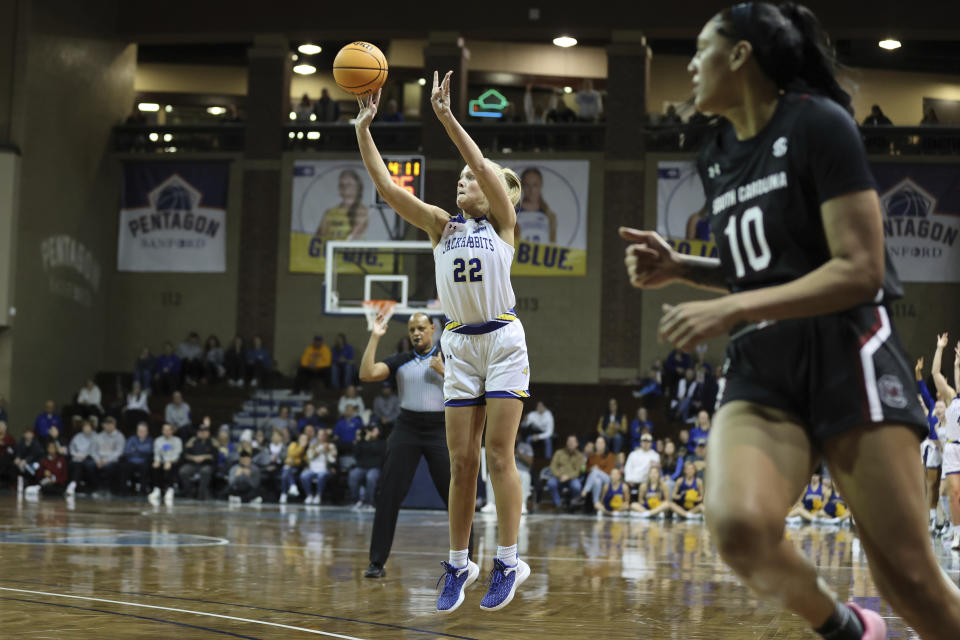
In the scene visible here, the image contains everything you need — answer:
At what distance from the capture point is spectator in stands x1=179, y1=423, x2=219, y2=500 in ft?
65.2

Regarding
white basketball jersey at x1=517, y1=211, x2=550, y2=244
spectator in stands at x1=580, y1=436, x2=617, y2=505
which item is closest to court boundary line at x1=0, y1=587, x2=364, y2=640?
spectator in stands at x1=580, y1=436, x2=617, y2=505

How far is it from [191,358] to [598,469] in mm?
11591

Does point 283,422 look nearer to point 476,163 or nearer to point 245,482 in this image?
point 245,482

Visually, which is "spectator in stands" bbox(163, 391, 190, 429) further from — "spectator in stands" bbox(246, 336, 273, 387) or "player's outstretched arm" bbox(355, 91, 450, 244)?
"player's outstretched arm" bbox(355, 91, 450, 244)

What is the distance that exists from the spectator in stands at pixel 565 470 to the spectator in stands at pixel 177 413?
8057 millimetres

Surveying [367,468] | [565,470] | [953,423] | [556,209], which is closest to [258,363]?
[367,468]

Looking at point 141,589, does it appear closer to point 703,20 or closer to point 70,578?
point 70,578

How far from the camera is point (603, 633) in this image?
16.9ft

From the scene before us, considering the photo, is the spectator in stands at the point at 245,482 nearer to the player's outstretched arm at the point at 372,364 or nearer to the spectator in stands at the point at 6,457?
the spectator in stands at the point at 6,457

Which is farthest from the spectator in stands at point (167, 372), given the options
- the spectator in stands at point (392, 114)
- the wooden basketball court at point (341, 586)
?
the wooden basketball court at point (341, 586)

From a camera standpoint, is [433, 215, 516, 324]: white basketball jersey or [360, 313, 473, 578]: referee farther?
[360, 313, 473, 578]: referee

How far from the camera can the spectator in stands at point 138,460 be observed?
20.4 meters

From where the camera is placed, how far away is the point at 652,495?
1777 cm

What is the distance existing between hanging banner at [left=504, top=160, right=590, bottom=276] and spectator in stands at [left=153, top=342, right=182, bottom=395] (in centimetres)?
821
